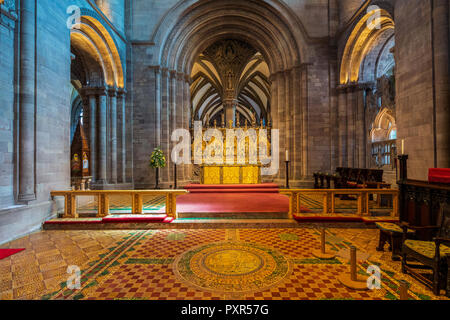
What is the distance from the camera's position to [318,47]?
12.1 metres

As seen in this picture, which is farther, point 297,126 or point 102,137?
point 297,126

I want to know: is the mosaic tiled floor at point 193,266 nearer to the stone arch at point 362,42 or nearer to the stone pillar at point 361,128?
the stone pillar at point 361,128

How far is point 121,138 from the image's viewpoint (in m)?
11.7

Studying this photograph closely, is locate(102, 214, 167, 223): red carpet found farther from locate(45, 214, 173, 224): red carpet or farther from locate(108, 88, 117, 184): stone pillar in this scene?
locate(108, 88, 117, 184): stone pillar

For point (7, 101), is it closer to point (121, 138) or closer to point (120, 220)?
point (120, 220)

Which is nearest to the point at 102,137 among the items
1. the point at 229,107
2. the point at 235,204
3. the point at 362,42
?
the point at 235,204

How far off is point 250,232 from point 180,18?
1248 cm

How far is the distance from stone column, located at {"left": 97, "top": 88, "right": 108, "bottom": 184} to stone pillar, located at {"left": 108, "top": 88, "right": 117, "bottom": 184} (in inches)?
11.7

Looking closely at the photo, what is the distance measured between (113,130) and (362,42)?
43.0ft

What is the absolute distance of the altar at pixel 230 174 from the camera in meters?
11.4

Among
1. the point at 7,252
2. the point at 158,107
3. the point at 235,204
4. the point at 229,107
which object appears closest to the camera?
the point at 7,252

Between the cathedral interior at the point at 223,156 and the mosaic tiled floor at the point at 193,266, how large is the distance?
1.2 inches

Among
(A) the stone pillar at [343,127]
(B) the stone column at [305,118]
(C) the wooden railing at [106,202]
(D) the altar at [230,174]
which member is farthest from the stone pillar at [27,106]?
(A) the stone pillar at [343,127]
